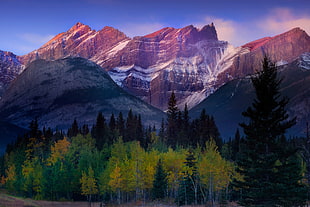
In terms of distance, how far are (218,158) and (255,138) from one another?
45208mm

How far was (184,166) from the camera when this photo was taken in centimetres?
8675

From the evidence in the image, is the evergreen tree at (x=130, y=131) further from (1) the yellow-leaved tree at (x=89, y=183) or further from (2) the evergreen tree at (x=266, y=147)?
(2) the evergreen tree at (x=266, y=147)

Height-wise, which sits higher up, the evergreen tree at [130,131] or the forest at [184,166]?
the evergreen tree at [130,131]

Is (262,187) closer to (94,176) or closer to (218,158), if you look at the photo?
(218,158)

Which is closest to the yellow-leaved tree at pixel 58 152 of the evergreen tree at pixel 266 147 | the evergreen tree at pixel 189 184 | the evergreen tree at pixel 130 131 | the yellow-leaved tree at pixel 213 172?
the evergreen tree at pixel 130 131

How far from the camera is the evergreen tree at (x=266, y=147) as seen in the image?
1773 inches

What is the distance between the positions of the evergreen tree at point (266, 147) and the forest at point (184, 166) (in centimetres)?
11

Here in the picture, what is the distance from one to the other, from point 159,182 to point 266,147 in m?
51.2

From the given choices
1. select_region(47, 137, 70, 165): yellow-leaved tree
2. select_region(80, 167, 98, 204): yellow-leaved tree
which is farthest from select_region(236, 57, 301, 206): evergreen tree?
select_region(47, 137, 70, 165): yellow-leaved tree

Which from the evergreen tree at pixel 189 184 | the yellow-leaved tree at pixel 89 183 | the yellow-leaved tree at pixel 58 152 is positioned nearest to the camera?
the evergreen tree at pixel 189 184

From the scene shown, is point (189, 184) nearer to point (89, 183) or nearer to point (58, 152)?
point (89, 183)

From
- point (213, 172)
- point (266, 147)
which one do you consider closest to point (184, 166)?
point (213, 172)

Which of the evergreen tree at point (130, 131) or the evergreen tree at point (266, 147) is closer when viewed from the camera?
the evergreen tree at point (266, 147)

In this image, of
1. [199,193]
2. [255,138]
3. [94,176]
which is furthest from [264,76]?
[94,176]
